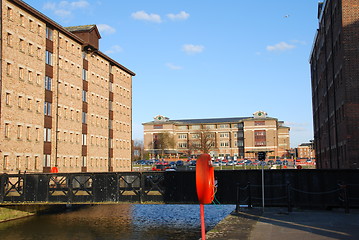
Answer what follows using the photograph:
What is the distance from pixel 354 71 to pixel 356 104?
108 inches

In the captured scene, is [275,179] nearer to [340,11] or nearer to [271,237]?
[271,237]

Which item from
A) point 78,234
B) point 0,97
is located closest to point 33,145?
point 0,97

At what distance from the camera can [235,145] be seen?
163750mm

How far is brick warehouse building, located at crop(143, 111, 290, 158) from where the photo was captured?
155 m

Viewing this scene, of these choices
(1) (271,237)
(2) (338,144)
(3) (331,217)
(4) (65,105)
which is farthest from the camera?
(4) (65,105)

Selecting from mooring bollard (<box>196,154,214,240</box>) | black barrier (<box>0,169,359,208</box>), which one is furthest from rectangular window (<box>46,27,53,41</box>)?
mooring bollard (<box>196,154,214,240</box>)

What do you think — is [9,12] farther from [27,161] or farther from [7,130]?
[27,161]

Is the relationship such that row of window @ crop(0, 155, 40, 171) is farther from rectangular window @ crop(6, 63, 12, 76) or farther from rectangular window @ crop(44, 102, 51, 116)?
rectangular window @ crop(6, 63, 12, 76)

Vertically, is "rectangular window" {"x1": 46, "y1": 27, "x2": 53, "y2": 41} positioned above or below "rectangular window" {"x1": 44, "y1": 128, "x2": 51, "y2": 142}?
above

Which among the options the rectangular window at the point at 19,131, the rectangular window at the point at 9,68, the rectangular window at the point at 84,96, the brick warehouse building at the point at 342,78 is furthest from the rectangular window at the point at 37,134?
the brick warehouse building at the point at 342,78

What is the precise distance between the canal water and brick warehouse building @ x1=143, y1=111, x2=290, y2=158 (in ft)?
374

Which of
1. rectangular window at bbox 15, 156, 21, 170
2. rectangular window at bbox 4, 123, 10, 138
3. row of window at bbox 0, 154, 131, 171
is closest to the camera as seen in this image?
row of window at bbox 0, 154, 131, 171

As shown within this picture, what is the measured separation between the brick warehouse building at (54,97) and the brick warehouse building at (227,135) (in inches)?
3397

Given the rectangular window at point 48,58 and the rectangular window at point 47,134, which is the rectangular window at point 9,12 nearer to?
the rectangular window at point 48,58
